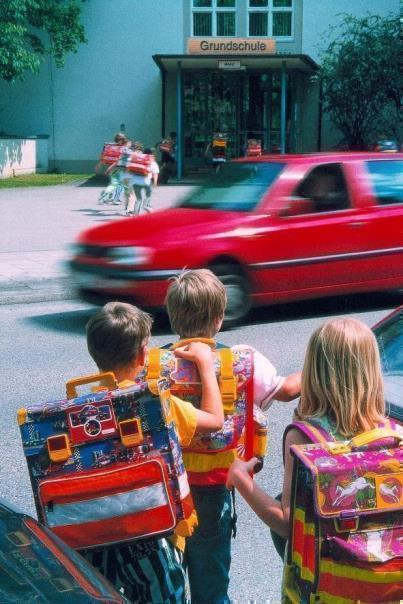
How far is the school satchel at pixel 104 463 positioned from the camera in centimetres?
258

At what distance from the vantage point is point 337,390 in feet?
8.20

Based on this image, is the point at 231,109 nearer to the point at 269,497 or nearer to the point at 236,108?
the point at 236,108

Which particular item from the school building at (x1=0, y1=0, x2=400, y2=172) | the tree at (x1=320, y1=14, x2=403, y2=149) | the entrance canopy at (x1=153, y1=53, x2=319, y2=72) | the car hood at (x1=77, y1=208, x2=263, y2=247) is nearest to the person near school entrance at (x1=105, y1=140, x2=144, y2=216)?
the car hood at (x1=77, y1=208, x2=263, y2=247)

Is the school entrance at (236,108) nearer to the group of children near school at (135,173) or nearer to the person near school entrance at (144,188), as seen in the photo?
the group of children near school at (135,173)

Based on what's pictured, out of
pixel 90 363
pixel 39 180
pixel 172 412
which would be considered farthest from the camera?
pixel 39 180

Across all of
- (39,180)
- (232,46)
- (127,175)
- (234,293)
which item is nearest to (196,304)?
(234,293)

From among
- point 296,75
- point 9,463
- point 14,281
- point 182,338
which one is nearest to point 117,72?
point 296,75

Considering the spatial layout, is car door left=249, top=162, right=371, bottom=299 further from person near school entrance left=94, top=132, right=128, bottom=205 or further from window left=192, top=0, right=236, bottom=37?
window left=192, top=0, right=236, bottom=37

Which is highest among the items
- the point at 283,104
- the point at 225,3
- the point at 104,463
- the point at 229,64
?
the point at 225,3

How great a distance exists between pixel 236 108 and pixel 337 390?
3339cm

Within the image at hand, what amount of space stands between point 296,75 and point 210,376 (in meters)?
32.9

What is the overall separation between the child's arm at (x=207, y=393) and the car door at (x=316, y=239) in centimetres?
656

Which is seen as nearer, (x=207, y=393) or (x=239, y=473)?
(x=239, y=473)

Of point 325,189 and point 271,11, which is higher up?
point 271,11
